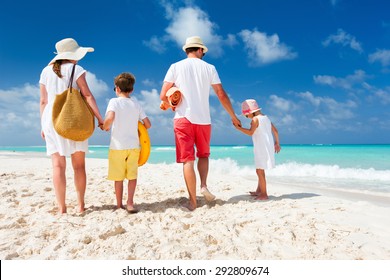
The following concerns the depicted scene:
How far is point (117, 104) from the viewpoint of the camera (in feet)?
12.5

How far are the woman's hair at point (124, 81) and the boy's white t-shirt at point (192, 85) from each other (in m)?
0.46

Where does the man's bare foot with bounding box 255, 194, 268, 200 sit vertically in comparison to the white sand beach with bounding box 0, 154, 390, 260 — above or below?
above

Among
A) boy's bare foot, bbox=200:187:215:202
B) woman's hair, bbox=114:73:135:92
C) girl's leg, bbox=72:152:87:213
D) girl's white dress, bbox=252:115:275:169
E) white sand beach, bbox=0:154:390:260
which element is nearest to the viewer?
white sand beach, bbox=0:154:390:260

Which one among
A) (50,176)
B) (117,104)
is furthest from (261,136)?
(50,176)

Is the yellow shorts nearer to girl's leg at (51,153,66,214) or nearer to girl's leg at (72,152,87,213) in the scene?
girl's leg at (72,152,87,213)

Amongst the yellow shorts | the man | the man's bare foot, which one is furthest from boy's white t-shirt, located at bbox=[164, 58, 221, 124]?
the man's bare foot

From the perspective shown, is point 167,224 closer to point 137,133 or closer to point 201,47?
point 137,133

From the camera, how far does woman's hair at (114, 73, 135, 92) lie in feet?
12.6

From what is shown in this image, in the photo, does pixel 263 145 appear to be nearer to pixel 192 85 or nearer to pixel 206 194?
pixel 206 194

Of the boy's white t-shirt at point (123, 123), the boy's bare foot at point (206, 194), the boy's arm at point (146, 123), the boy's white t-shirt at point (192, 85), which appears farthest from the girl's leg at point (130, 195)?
the boy's white t-shirt at point (192, 85)

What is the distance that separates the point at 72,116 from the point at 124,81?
0.79 metres

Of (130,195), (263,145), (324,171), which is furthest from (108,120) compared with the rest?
(324,171)

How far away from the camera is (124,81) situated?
3855 mm

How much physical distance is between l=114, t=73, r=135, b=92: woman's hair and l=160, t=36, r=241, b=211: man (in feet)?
1.37
